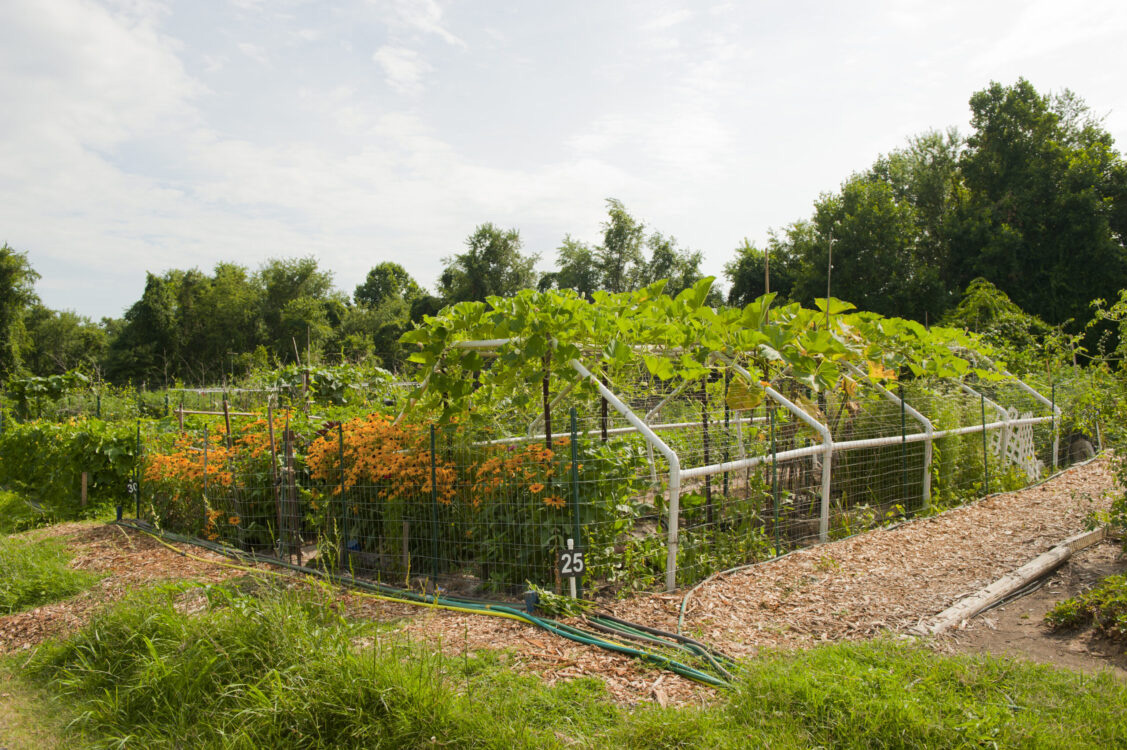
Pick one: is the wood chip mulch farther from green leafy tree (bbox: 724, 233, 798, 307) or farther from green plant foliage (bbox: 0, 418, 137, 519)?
green leafy tree (bbox: 724, 233, 798, 307)

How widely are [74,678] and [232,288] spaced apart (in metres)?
41.2

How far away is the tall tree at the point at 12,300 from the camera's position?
3198 centimetres

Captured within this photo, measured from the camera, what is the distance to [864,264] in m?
27.5

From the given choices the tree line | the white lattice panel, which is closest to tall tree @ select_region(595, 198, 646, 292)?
the tree line

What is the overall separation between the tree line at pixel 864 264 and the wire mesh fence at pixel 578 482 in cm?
1169

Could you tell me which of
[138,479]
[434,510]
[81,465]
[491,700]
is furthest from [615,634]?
[81,465]

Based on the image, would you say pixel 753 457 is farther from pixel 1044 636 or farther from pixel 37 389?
pixel 37 389

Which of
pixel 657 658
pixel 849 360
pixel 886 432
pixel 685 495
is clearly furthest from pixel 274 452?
pixel 886 432

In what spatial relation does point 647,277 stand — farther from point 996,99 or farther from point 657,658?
point 657,658

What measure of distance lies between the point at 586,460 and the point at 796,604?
1.62m

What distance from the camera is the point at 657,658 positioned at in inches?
135

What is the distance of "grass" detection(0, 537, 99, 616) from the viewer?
5129mm

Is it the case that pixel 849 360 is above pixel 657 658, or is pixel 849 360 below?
above

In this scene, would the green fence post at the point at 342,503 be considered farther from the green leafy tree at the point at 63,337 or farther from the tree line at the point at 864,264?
the green leafy tree at the point at 63,337
